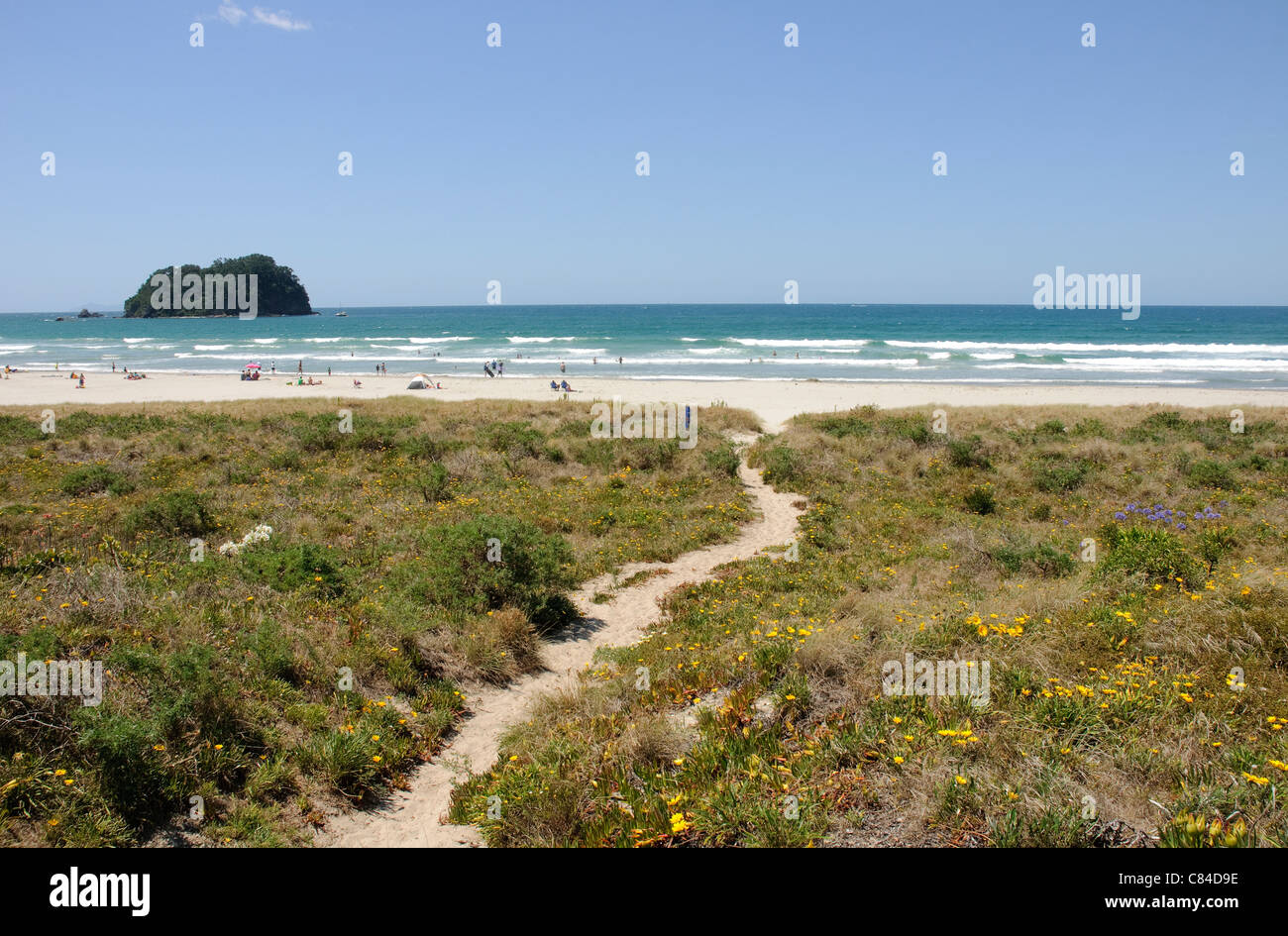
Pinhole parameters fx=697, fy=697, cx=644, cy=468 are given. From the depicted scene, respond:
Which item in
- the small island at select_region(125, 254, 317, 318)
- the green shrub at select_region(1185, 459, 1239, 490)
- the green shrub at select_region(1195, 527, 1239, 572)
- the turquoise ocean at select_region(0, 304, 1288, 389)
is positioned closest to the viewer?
the green shrub at select_region(1195, 527, 1239, 572)

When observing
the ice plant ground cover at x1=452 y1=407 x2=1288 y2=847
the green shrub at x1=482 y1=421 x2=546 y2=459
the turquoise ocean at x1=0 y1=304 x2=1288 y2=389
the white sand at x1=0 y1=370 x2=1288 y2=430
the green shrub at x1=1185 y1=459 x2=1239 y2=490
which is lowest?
the ice plant ground cover at x1=452 y1=407 x2=1288 y2=847

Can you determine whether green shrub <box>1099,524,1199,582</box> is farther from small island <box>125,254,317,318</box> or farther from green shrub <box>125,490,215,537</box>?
small island <box>125,254,317,318</box>

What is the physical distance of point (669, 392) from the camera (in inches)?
1756

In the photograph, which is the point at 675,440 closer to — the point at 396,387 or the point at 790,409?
the point at 790,409

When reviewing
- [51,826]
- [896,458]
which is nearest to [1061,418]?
[896,458]

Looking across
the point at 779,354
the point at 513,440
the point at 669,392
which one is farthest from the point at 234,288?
the point at 513,440

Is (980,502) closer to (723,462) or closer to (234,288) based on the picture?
(723,462)

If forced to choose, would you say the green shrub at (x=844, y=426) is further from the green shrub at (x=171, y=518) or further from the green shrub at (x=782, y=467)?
the green shrub at (x=171, y=518)

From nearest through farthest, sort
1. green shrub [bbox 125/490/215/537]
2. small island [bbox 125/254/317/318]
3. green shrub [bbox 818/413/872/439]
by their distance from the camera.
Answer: green shrub [bbox 125/490/215/537]
green shrub [bbox 818/413/872/439]
small island [bbox 125/254/317/318]

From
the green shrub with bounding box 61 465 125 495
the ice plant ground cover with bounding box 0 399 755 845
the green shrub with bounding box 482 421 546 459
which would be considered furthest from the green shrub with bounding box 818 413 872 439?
the green shrub with bounding box 61 465 125 495

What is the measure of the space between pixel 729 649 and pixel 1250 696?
442 centimetres

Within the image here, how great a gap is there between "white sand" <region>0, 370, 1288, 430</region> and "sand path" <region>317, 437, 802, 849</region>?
20085 millimetres

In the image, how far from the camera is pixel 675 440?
21.8 meters

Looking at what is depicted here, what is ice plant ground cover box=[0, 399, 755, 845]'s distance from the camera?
547 centimetres
